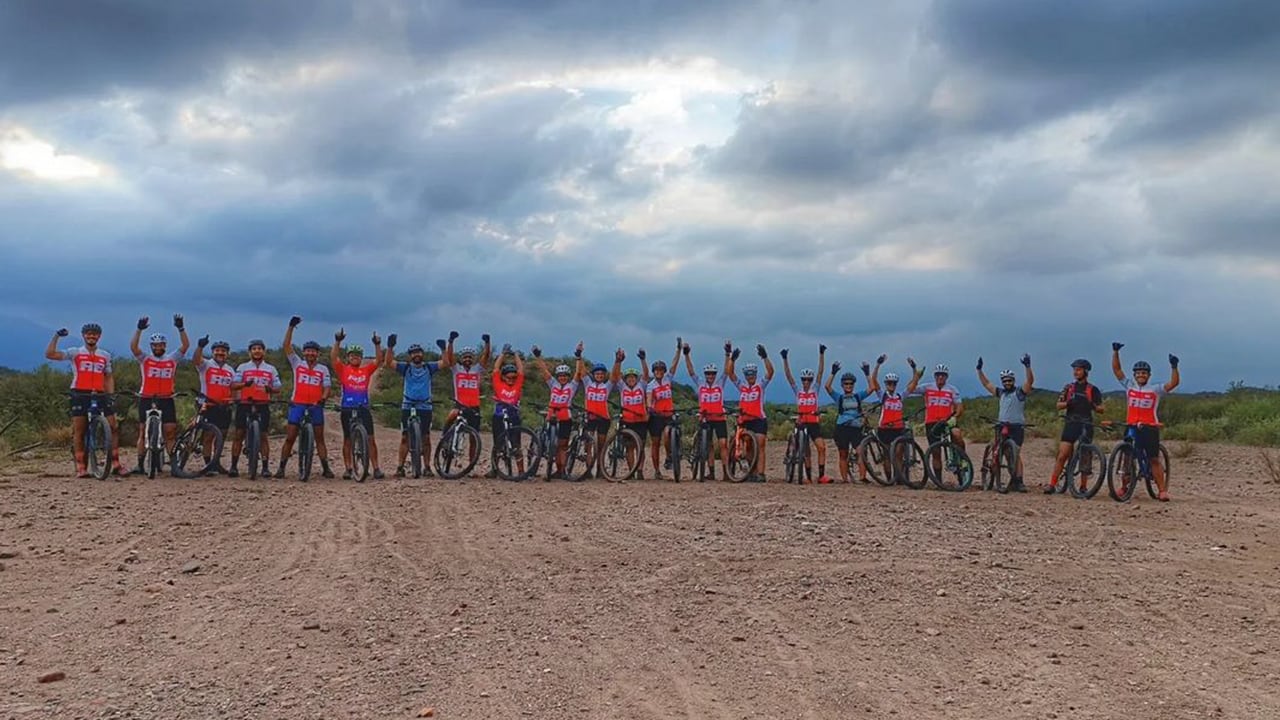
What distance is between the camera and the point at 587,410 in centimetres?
1642

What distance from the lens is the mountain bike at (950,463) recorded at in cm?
1534

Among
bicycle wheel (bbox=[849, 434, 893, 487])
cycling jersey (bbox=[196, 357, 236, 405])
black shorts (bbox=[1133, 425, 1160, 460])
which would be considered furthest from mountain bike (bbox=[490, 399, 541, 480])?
black shorts (bbox=[1133, 425, 1160, 460])

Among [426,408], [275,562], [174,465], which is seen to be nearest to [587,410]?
[426,408]

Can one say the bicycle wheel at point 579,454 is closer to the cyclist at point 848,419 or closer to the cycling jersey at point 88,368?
the cyclist at point 848,419

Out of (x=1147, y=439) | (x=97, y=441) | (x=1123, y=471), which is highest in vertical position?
(x=97, y=441)

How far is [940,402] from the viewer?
15938 millimetres

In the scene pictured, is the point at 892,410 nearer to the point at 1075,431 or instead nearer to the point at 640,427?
the point at 1075,431

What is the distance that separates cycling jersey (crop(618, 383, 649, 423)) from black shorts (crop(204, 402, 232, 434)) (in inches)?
240

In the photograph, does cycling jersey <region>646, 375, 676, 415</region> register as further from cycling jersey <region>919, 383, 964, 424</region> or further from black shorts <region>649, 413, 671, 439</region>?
cycling jersey <region>919, 383, 964, 424</region>

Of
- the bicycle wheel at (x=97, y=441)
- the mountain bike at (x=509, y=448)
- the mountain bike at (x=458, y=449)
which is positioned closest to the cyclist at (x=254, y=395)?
the bicycle wheel at (x=97, y=441)

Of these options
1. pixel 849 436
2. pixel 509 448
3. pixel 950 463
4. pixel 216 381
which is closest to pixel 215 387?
pixel 216 381

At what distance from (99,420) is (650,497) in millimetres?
7974

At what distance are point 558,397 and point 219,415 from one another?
510 centimetres

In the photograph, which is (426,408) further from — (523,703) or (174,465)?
(523,703)
